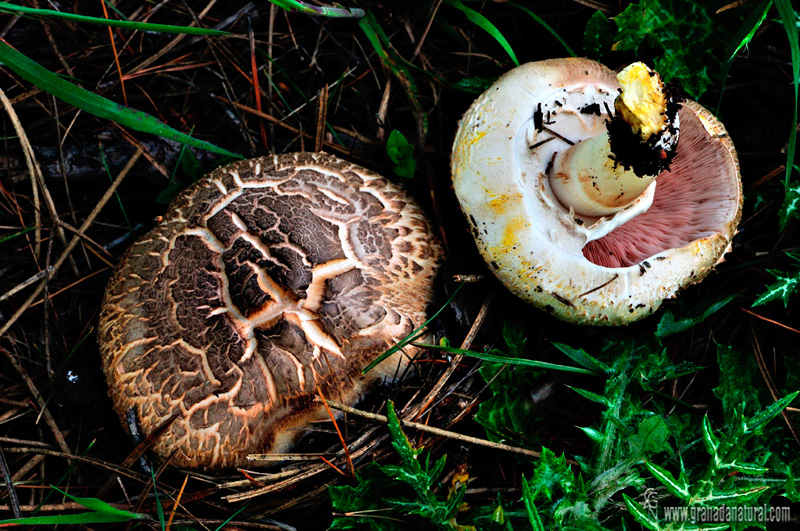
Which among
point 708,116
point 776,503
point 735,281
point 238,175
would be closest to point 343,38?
point 238,175

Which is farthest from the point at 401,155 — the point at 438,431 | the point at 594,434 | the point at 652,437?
the point at 652,437

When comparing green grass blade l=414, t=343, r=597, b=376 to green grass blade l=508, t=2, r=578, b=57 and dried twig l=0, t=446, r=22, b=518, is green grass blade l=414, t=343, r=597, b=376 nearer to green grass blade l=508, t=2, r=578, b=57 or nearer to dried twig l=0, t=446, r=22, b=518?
green grass blade l=508, t=2, r=578, b=57

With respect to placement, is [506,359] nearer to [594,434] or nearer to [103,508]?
[594,434]

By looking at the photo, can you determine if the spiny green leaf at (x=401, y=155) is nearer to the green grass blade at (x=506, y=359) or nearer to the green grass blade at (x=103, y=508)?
the green grass blade at (x=506, y=359)

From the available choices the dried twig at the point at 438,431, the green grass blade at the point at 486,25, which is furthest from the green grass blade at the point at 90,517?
the green grass blade at the point at 486,25

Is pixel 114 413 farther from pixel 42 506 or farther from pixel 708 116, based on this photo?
pixel 708 116

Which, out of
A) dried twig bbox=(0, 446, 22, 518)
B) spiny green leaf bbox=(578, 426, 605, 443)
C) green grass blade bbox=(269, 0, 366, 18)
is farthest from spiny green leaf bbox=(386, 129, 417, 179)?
dried twig bbox=(0, 446, 22, 518)
